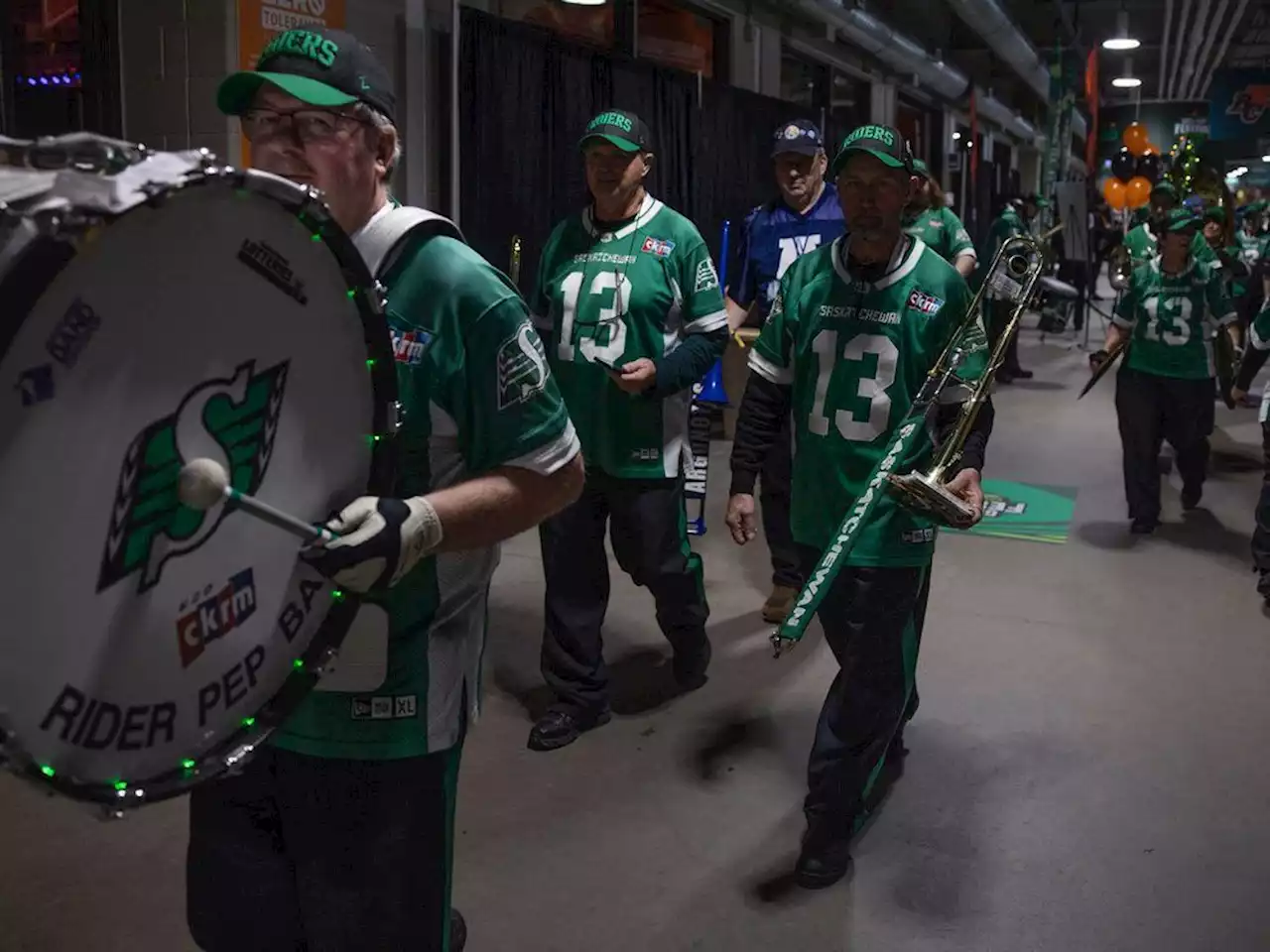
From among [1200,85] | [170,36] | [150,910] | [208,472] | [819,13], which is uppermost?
[1200,85]

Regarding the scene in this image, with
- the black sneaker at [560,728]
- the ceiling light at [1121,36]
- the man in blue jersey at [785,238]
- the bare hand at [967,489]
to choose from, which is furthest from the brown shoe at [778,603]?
the ceiling light at [1121,36]

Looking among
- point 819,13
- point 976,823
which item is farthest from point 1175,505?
point 819,13

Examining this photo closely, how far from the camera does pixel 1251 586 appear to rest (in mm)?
5477

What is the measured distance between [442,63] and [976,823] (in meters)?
4.55

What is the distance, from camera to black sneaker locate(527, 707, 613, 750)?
12.0 ft

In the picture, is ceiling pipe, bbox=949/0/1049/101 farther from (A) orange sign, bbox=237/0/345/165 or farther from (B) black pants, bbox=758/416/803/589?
(B) black pants, bbox=758/416/803/589

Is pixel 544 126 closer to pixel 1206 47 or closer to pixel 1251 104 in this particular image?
pixel 1251 104

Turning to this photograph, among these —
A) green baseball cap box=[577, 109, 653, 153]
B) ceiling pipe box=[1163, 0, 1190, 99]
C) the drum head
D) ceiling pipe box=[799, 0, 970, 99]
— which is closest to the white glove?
the drum head

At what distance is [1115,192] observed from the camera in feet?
60.6

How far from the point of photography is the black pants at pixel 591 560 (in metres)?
3.73

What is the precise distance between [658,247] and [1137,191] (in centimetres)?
1566

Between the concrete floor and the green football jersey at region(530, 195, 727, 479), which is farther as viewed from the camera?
the green football jersey at region(530, 195, 727, 479)

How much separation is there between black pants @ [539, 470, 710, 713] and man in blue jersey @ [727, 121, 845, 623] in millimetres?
1111

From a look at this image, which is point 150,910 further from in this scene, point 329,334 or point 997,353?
point 997,353
